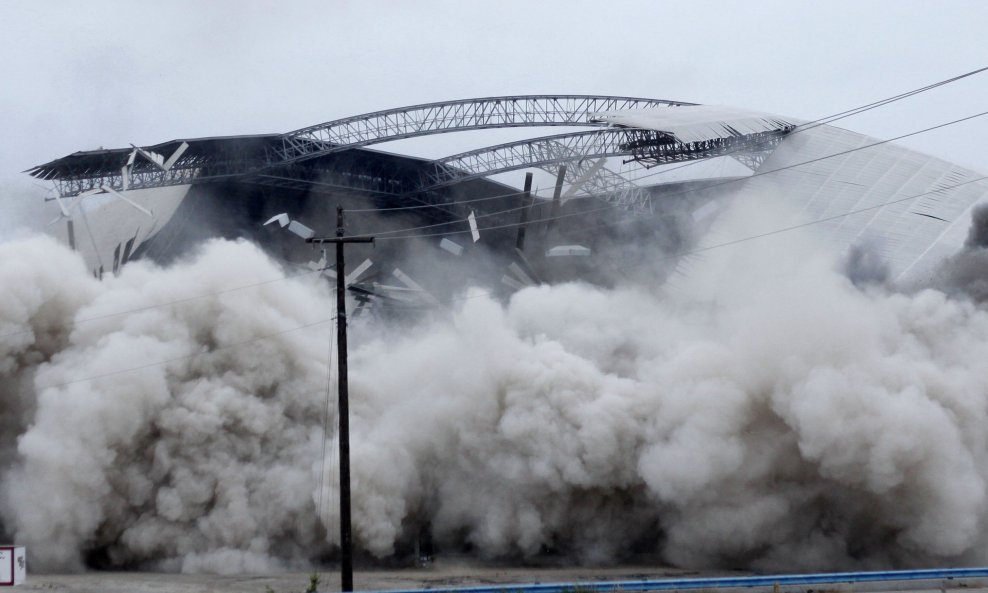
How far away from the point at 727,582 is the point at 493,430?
423 inches

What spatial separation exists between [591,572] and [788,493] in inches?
228

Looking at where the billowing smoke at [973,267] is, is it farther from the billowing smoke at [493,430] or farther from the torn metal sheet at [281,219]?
the torn metal sheet at [281,219]

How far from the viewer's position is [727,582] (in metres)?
21.5

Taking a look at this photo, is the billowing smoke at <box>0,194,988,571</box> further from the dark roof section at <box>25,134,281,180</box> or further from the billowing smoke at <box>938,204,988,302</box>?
the dark roof section at <box>25,134,281,180</box>

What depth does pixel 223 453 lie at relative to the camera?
3050 centimetres

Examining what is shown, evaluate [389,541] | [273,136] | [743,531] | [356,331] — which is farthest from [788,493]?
[273,136]

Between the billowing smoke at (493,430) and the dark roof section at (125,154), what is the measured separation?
15.2 m

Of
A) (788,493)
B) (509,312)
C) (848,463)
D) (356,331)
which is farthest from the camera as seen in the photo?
(356,331)

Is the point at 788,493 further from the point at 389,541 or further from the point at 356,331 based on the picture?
the point at 356,331

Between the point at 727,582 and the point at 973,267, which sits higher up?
the point at 973,267

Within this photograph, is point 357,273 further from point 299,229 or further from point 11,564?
point 11,564

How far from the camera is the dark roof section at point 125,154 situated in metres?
47.7

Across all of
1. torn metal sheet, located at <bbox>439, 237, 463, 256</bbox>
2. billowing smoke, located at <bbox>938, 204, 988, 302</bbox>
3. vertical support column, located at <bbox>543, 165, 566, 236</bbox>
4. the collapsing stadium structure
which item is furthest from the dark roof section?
billowing smoke, located at <bbox>938, 204, 988, 302</bbox>

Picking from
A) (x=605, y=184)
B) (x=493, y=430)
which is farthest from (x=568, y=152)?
(x=493, y=430)
